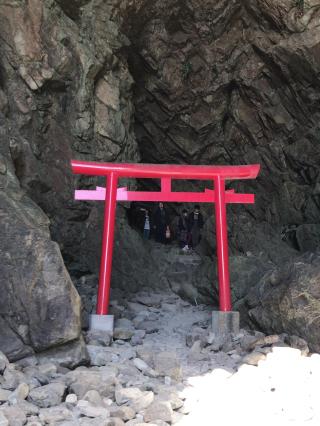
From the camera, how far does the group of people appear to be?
12.9m

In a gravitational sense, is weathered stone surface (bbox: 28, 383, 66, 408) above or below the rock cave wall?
below

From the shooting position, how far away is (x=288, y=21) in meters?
10.9

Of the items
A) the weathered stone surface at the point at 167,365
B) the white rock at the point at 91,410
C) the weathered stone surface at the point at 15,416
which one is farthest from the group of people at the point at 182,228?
the weathered stone surface at the point at 15,416

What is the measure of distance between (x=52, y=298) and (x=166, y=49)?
30.2 feet

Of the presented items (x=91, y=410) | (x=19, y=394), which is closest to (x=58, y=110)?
(x=19, y=394)

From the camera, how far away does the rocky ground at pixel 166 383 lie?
159 inches

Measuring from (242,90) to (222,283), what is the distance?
23.6ft

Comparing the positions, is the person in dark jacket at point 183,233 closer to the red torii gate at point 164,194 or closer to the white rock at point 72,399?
the red torii gate at point 164,194

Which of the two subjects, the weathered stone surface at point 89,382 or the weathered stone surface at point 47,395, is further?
the weathered stone surface at point 89,382

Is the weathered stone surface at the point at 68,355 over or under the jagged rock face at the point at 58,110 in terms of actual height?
under

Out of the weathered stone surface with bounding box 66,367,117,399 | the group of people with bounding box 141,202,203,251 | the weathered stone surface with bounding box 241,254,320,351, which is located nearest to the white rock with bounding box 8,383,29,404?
the weathered stone surface with bounding box 66,367,117,399

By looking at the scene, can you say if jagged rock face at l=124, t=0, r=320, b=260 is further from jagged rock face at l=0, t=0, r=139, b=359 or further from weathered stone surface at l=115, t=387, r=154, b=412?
weathered stone surface at l=115, t=387, r=154, b=412

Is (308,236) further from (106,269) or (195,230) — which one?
(106,269)

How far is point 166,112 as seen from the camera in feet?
43.8
